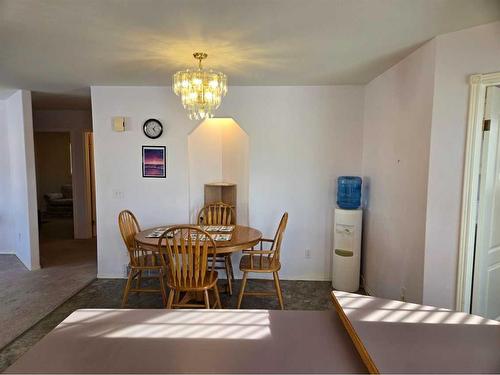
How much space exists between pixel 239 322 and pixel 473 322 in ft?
3.25

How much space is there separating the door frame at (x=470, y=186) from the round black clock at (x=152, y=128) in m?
3.11

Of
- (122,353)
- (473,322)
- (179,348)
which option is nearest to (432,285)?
(473,322)

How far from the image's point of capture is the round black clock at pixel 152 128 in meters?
3.85

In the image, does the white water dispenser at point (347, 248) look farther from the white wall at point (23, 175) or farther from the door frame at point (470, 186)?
the white wall at point (23, 175)

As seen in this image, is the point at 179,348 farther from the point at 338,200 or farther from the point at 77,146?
the point at 77,146

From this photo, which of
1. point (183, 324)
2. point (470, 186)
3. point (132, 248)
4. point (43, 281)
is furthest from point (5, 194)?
point (470, 186)

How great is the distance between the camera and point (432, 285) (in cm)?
232

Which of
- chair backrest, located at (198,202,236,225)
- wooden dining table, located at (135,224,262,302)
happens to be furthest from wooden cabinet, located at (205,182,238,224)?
wooden dining table, located at (135,224,262,302)

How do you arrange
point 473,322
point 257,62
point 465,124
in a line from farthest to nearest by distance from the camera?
1. point 257,62
2. point 465,124
3. point 473,322

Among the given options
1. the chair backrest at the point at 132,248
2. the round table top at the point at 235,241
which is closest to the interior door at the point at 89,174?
the chair backrest at the point at 132,248

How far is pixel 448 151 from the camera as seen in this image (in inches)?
87.5

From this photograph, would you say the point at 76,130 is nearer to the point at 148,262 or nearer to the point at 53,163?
the point at 148,262

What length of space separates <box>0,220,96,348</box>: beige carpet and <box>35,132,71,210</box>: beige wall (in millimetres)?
3950

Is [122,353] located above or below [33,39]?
below
